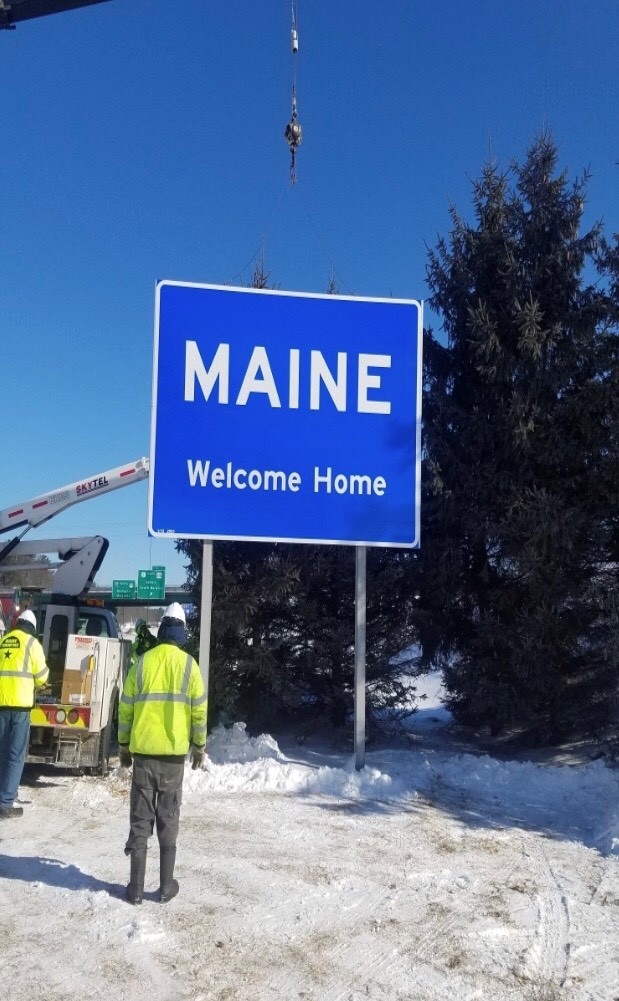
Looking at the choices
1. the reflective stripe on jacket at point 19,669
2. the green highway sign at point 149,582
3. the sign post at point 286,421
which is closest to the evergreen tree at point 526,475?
the sign post at point 286,421

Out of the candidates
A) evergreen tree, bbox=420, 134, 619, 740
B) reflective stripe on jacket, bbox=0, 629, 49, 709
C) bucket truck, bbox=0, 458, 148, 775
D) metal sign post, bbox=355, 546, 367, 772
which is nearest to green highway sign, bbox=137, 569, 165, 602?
bucket truck, bbox=0, 458, 148, 775

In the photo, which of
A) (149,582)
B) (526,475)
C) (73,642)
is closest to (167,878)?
(73,642)

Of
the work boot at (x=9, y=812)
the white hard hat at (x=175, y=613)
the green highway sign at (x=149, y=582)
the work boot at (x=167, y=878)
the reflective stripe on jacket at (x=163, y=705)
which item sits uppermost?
the green highway sign at (x=149, y=582)

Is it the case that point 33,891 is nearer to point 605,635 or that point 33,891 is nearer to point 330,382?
point 330,382

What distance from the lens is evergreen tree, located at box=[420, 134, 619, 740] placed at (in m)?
9.76

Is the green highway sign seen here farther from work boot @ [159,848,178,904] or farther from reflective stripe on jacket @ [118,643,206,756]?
work boot @ [159,848,178,904]

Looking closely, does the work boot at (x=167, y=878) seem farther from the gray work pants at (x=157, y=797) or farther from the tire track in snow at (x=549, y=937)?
the tire track in snow at (x=549, y=937)

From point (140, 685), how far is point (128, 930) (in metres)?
1.47

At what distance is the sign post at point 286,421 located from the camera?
9000mm

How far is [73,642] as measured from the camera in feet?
29.1

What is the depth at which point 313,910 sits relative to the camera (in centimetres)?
514

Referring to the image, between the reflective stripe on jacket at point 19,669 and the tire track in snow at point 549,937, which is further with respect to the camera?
the reflective stripe on jacket at point 19,669

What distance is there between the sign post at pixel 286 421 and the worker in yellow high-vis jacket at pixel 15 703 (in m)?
1.82

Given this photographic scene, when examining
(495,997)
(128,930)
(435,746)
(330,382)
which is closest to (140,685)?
(128,930)
